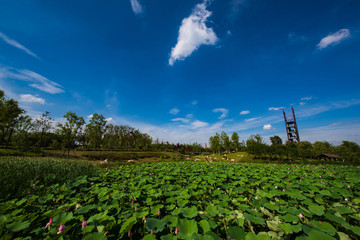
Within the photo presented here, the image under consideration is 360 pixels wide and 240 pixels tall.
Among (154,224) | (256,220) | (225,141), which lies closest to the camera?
(154,224)

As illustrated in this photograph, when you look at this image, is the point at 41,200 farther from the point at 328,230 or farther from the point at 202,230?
the point at 328,230

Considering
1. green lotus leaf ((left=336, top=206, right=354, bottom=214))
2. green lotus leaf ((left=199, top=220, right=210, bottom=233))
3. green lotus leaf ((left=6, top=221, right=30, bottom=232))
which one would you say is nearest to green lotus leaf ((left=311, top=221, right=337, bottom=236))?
green lotus leaf ((left=336, top=206, right=354, bottom=214))

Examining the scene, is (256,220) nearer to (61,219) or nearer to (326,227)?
(326,227)

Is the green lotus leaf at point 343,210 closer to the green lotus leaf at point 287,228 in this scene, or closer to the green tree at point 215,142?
the green lotus leaf at point 287,228

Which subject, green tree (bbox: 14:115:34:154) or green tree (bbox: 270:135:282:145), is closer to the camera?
green tree (bbox: 14:115:34:154)

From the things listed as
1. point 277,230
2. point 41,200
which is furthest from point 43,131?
point 277,230

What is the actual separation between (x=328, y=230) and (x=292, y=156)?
27846mm

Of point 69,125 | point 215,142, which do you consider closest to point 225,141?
point 215,142

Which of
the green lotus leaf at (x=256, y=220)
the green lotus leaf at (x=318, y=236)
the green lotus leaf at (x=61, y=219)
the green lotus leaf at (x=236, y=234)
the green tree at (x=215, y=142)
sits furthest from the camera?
the green tree at (x=215, y=142)

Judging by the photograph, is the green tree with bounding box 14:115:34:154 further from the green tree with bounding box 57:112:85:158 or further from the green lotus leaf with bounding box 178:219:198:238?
the green lotus leaf with bounding box 178:219:198:238

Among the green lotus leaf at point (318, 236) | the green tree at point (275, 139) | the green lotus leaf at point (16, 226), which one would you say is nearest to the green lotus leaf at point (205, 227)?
the green lotus leaf at point (318, 236)

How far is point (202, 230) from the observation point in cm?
203

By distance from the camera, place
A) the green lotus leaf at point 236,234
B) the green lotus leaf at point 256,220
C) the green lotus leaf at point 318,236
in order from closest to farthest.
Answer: the green lotus leaf at point 318,236 → the green lotus leaf at point 236,234 → the green lotus leaf at point 256,220

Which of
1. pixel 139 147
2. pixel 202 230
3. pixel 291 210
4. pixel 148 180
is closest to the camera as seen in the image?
pixel 202 230
